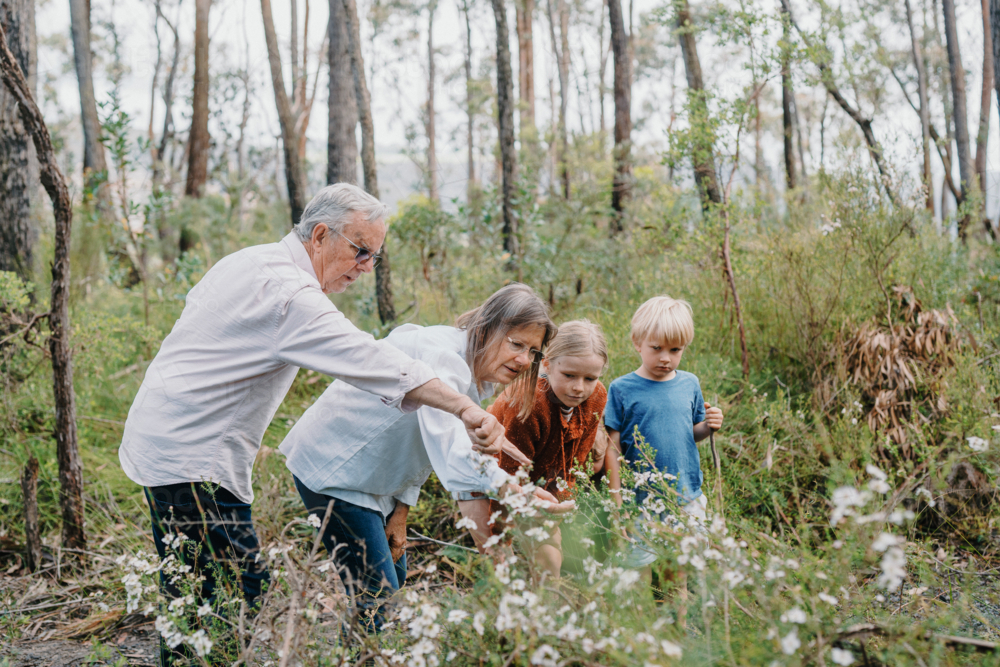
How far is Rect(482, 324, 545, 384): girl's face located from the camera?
2.25 m

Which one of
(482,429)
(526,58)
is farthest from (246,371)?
(526,58)

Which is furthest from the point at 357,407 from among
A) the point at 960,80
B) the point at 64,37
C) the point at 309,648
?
the point at 64,37

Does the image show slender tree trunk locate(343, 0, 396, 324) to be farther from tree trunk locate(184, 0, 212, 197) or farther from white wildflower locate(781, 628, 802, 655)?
tree trunk locate(184, 0, 212, 197)

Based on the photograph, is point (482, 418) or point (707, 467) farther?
point (707, 467)

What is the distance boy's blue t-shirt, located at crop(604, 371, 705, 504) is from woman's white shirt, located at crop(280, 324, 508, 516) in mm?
823

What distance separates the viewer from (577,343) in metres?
2.63

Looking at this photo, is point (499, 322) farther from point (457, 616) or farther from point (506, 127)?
point (506, 127)

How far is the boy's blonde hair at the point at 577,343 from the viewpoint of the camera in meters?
2.61

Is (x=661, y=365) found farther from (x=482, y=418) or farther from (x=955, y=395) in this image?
(x=955, y=395)

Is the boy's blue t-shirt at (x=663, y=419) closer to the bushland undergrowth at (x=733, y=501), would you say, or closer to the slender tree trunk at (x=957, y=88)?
the bushland undergrowth at (x=733, y=501)

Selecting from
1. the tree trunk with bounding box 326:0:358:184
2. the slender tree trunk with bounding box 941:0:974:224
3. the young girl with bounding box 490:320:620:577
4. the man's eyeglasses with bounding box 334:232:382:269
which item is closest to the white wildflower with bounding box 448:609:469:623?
the young girl with bounding box 490:320:620:577

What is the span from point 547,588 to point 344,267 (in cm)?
123

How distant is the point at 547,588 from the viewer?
1503 millimetres

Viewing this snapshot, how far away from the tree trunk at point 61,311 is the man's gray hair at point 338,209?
173 centimetres
